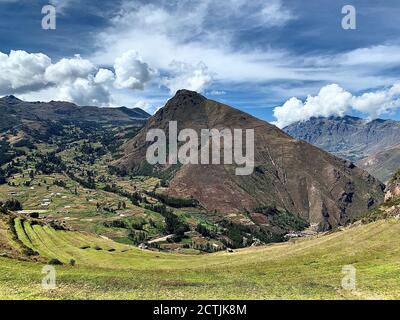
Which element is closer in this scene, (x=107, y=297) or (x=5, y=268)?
(x=107, y=297)

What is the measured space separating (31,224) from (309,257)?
137254mm

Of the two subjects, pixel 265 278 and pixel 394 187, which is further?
pixel 394 187

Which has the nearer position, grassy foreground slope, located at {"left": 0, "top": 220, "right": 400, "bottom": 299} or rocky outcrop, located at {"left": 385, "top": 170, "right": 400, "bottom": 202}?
grassy foreground slope, located at {"left": 0, "top": 220, "right": 400, "bottom": 299}

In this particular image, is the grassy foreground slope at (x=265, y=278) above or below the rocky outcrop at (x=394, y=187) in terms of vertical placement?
below

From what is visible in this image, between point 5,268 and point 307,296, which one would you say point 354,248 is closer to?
point 307,296

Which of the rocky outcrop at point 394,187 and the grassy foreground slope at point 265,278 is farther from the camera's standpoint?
the rocky outcrop at point 394,187

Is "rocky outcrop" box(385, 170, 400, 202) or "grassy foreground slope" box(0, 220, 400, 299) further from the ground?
"rocky outcrop" box(385, 170, 400, 202)

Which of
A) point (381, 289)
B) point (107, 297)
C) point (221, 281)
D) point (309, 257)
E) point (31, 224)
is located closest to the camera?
point (107, 297)

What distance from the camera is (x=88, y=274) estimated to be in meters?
62.3

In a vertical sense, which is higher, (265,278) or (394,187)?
(394,187)

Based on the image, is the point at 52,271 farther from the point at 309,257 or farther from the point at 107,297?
the point at 309,257
